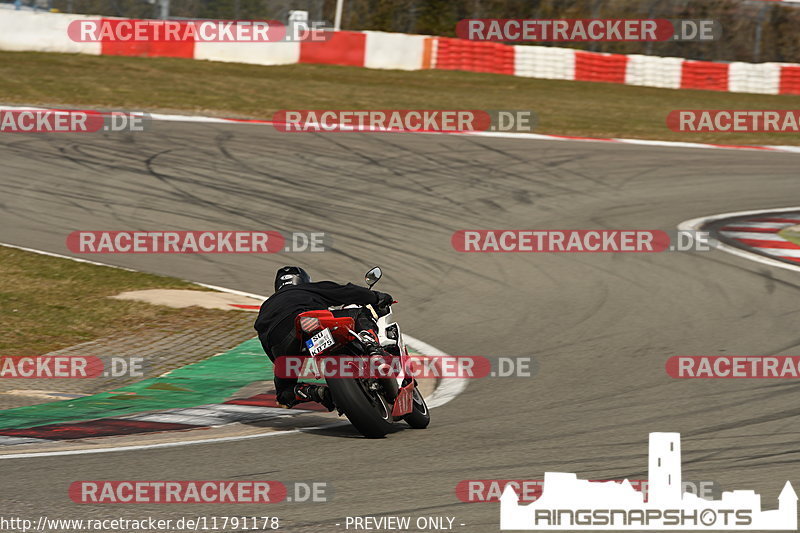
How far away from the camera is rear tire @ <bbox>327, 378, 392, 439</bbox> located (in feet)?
21.4

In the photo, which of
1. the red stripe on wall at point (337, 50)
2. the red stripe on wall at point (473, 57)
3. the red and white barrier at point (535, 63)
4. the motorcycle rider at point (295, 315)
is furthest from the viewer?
the red stripe on wall at point (473, 57)

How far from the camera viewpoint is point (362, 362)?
260 inches

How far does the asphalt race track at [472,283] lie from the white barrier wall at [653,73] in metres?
8.02

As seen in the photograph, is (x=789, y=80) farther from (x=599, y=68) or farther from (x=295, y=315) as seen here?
(x=295, y=315)

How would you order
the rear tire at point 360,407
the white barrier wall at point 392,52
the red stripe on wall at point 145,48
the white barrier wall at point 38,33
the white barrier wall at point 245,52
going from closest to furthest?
Result: 1. the rear tire at point 360,407
2. the white barrier wall at point 38,33
3. the red stripe on wall at point 145,48
4. the white barrier wall at point 245,52
5. the white barrier wall at point 392,52

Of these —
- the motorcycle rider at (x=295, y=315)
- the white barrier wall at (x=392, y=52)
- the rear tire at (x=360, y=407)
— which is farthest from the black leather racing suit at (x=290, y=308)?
the white barrier wall at (x=392, y=52)

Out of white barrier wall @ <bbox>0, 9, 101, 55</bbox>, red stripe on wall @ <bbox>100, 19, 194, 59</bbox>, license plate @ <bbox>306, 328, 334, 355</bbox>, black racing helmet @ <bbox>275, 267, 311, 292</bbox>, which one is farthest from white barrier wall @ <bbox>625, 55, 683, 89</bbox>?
license plate @ <bbox>306, 328, 334, 355</bbox>

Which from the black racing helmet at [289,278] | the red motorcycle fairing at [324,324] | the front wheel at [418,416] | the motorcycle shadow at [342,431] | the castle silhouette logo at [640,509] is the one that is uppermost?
the black racing helmet at [289,278]

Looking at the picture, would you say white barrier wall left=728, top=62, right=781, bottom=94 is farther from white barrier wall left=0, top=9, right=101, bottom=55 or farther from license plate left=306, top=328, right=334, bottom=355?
license plate left=306, top=328, right=334, bottom=355

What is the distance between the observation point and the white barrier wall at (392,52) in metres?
26.8

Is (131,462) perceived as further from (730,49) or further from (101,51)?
(730,49)

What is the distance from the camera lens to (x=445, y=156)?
17.6 metres

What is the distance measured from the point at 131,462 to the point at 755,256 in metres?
9.00

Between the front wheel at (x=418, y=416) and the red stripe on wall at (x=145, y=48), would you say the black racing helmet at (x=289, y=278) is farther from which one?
the red stripe on wall at (x=145, y=48)
